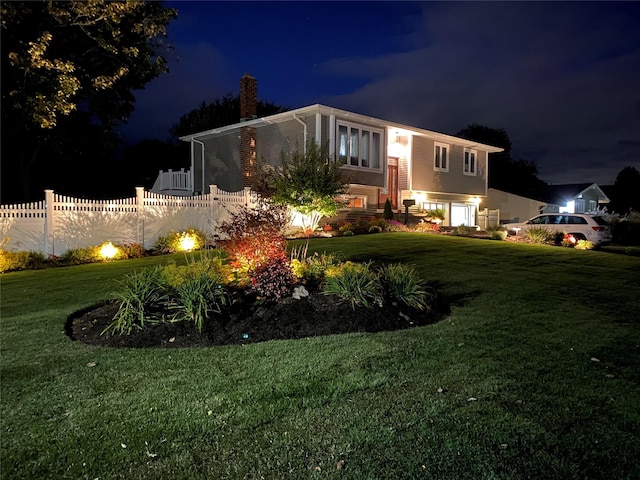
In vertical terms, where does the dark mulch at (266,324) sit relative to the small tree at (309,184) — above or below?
below

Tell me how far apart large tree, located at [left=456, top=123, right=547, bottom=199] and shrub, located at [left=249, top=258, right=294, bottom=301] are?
175 ft

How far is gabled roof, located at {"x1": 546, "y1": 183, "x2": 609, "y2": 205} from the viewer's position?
45125 millimetres

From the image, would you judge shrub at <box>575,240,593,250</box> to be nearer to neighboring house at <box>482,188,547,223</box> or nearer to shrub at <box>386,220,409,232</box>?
shrub at <box>386,220,409,232</box>

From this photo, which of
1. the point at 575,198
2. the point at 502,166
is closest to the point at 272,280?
the point at 575,198

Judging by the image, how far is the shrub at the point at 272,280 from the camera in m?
6.75

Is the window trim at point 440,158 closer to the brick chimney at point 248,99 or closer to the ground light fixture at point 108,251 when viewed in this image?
the brick chimney at point 248,99

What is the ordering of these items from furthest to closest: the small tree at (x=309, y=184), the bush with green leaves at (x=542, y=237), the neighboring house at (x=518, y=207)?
the neighboring house at (x=518, y=207) → the bush with green leaves at (x=542, y=237) → the small tree at (x=309, y=184)

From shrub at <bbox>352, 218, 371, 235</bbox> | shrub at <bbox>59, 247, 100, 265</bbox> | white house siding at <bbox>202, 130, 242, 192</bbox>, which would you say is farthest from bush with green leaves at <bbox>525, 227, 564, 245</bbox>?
shrub at <bbox>59, 247, 100, 265</bbox>

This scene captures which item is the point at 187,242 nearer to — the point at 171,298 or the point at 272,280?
the point at 171,298

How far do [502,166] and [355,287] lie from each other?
2229 inches

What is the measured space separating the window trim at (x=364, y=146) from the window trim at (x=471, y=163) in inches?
312

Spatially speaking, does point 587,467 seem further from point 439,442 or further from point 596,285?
point 596,285

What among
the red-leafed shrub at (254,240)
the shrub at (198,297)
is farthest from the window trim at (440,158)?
the shrub at (198,297)

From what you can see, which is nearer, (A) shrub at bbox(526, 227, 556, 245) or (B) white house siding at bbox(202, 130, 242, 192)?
(A) shrub at bbox(526, 227, 556, 245)
